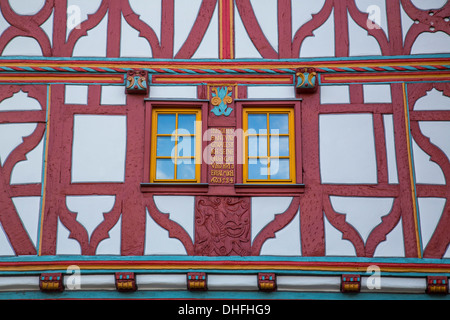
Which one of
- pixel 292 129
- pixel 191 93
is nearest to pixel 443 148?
pixel 292 129

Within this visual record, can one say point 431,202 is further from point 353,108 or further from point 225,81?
point 225,81

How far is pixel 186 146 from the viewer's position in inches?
433

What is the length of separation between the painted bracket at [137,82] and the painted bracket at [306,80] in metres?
2.23

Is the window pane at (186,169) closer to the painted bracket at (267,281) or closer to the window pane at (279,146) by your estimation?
the window pane at (279,146)

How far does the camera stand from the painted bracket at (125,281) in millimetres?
10281

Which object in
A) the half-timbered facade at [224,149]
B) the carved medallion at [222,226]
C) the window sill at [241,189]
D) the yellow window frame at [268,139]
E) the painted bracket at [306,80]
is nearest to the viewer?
the half-timbered facade at [224,149]

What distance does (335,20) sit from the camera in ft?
37.7

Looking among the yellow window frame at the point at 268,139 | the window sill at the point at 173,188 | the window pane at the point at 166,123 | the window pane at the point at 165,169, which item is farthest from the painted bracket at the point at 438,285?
the window pane at the point at 166,123

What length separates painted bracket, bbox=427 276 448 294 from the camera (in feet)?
33.5

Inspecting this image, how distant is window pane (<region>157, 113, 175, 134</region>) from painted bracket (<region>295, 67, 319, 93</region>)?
1.91 meters

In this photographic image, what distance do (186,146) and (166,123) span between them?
0.48 m

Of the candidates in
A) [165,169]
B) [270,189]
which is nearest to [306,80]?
[270,189]

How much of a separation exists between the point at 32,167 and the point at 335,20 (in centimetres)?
504

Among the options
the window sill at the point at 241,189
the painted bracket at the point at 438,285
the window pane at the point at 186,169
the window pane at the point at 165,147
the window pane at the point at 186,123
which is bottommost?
the painted bracket at the point at 438,285
